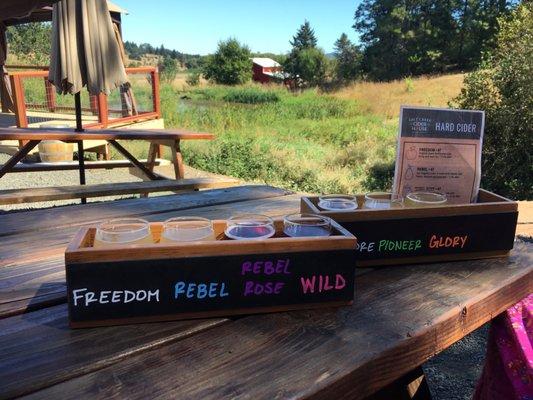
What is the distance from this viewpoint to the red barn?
188 feet

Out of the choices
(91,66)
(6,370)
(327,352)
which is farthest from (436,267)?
(91,66)

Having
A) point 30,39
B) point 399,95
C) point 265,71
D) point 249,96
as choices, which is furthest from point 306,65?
point 30,39

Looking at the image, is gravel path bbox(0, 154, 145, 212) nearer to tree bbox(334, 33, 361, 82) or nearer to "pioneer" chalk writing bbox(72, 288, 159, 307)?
"pioneer" chalk writing bbox(72, 288, 159, 307)

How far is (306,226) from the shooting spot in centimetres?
92

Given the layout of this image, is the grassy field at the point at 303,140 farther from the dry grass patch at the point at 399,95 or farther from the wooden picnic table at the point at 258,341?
the wooden picnic table at the point at 258,341

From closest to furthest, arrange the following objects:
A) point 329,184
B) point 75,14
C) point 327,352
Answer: point 327,352 < point 75,14 < point 329,184

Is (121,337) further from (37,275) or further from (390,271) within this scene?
(390,271)

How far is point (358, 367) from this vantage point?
0.72 metres

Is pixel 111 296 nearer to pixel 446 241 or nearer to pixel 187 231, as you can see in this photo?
pixel 187 231

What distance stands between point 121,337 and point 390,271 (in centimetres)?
63

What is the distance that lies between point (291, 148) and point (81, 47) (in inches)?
300

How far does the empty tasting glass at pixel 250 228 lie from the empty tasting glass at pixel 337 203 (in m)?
0.21

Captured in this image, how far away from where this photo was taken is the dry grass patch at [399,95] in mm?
20653

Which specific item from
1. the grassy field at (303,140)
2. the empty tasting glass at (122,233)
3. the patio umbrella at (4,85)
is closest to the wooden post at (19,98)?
the grassy field at (303,140)
